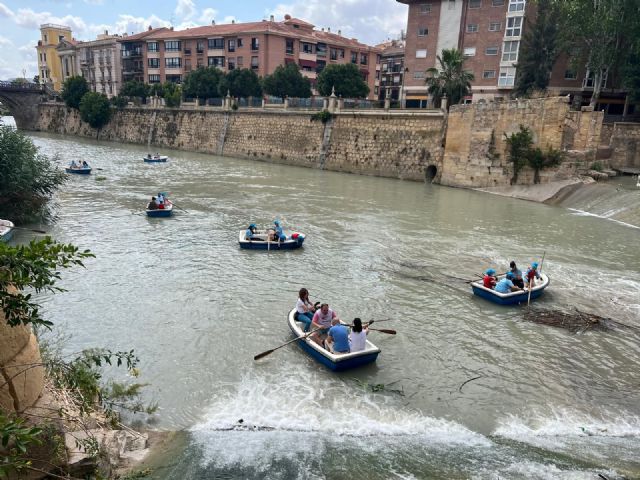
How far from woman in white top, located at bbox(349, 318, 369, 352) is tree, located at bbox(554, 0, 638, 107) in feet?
107

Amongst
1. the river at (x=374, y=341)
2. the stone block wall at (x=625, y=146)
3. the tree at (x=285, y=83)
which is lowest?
the river at (x=374, y=341)

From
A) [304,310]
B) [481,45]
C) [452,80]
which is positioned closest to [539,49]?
[481,45]

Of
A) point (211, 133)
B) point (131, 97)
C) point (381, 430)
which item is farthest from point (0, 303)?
point (131, 97)

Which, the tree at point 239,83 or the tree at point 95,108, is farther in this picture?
the tree at point 95,108

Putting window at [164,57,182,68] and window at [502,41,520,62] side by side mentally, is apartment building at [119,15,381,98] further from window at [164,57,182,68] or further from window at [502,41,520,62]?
window at [502,41,520,62]

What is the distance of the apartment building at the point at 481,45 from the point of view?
44.1m

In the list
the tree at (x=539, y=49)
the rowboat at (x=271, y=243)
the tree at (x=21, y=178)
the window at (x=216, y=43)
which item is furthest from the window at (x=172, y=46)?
the rowboat at (x=271, y=243)

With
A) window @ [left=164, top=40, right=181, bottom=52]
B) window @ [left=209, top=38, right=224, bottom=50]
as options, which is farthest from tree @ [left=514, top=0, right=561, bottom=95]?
window @ [left=164, top=40, right=181, bottom=52]

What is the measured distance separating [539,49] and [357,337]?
4257 centimetres

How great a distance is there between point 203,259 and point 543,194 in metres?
21.7

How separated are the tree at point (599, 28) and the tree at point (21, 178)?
34820mm

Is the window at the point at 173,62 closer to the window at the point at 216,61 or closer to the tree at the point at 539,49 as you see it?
the window at the point at 216,61

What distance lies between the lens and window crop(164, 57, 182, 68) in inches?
2864

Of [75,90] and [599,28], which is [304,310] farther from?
[75,90]
